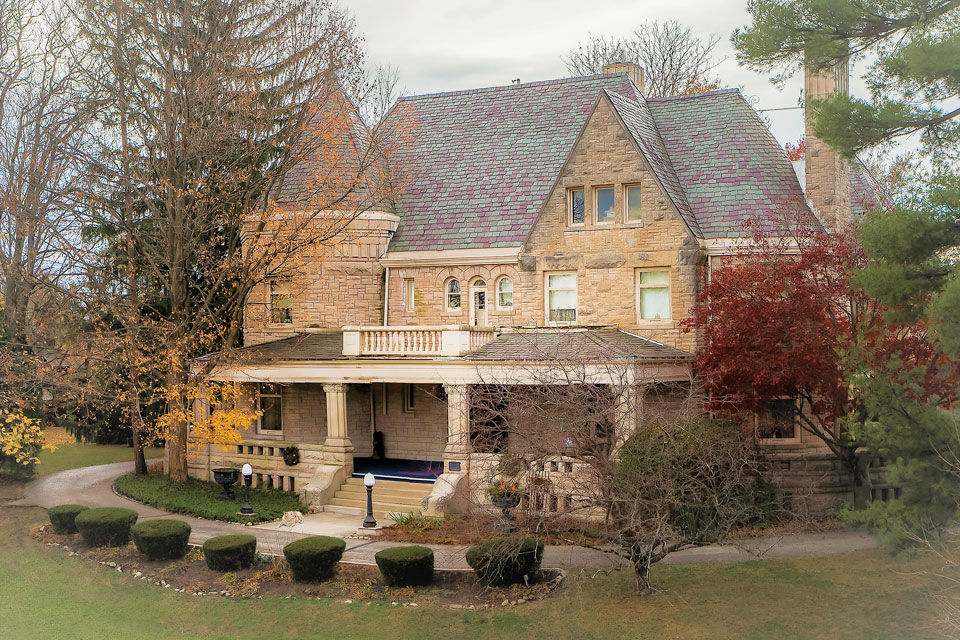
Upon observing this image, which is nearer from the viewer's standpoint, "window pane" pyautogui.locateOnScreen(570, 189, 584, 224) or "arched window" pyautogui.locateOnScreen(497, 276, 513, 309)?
"window pane" pyautogui.locateOnScreen(570, 189, 584, 224)

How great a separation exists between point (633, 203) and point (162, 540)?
15.7 metres

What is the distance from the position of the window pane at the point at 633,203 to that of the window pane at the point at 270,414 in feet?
42.5

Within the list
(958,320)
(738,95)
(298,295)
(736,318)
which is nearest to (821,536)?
(736,318)

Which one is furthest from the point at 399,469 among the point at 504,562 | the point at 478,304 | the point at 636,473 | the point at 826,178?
the point at 826,178

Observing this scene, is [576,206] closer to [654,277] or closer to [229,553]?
[654,277]

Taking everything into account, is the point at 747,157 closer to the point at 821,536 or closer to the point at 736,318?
the point at 736,318

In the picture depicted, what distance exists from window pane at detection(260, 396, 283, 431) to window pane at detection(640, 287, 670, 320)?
12380 millimetres

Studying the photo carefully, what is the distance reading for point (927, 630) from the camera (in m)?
16.1

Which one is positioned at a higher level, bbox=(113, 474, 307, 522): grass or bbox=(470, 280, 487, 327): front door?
bbox=(470, 280, 487, 327): front door

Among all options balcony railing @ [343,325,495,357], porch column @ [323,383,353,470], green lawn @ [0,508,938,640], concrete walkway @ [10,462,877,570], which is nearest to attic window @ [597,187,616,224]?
balcony railing @ [343,325,495,357]

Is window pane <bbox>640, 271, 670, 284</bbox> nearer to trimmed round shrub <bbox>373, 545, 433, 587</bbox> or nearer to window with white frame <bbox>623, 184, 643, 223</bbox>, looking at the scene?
window with white frame <bbox>623, 184, 643, 223</bbox>

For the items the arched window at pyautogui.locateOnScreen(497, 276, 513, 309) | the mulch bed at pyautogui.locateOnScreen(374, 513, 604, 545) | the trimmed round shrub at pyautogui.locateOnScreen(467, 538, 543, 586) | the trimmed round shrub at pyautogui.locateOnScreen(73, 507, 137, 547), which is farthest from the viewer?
the arched window at pyautogui.locateOnScreen(497, 276, 513, 309)

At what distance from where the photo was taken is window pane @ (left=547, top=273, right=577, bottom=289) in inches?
1142

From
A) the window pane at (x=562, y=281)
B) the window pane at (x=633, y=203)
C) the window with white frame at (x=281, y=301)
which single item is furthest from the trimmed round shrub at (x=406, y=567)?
the window with white frame at (x=281, y=301)
